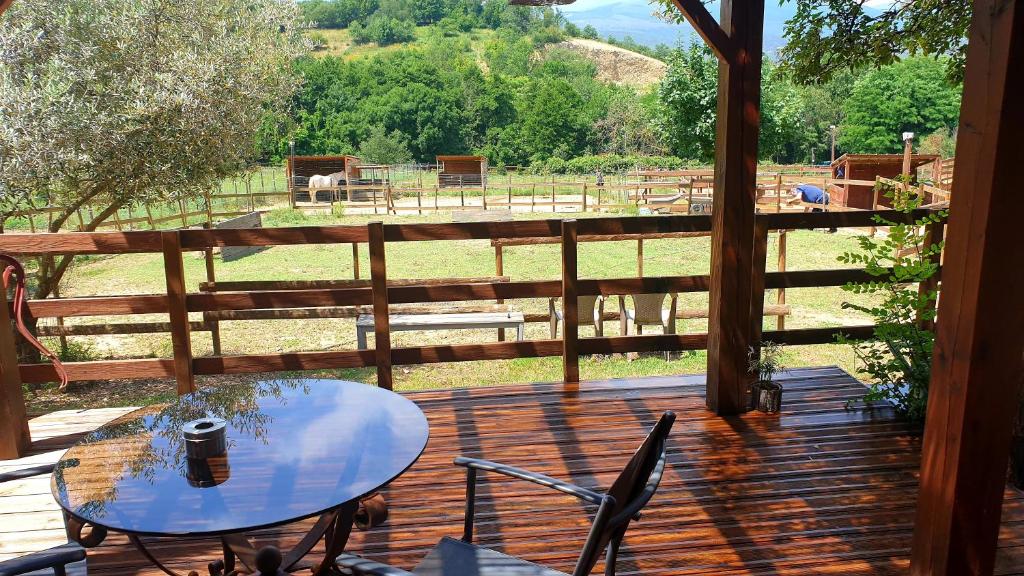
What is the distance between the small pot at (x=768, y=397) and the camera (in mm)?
3554

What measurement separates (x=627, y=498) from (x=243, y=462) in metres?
1.01

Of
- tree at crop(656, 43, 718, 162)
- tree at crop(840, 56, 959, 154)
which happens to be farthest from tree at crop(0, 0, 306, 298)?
A: tree at crop(840, 56, 959, 154)

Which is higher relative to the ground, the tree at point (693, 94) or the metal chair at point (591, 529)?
the tree at point (693, 94)

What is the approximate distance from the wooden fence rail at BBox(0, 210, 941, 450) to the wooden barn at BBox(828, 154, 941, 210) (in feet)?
49.4

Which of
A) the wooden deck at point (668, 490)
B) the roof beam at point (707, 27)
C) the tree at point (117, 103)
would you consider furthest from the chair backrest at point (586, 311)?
the tree at point (117, 103)

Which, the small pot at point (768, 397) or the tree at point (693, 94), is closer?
the small pot at point (768, 397)

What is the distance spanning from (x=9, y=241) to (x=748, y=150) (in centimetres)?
370

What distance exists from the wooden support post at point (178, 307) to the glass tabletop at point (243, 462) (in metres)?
1.38

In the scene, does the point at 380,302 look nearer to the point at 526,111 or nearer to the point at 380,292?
the point at 380,292

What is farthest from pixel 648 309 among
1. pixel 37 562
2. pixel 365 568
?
pixel 37 562

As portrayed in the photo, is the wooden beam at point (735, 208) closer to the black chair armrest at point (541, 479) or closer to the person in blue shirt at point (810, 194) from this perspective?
the black chair armrest at point (541, 479)

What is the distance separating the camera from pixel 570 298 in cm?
382

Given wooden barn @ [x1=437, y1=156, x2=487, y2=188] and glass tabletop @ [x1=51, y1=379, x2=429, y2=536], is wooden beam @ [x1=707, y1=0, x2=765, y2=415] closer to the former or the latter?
glass tabletop @ [x1=51, y1=379, x2=429, y2=536]

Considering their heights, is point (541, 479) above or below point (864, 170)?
below
